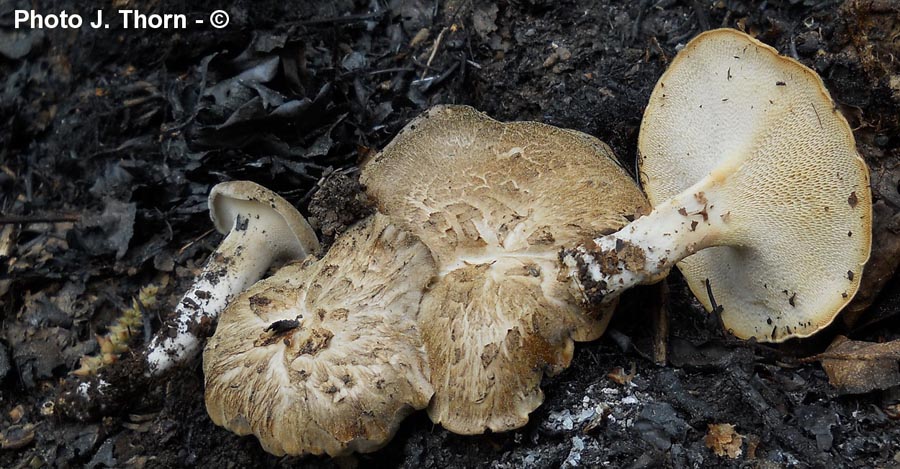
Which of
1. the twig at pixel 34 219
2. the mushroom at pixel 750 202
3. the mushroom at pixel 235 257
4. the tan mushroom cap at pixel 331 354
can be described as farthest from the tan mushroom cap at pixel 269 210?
the mushroom at pixel 750 202

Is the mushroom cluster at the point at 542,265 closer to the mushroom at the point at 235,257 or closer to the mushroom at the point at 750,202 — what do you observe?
the mushroom at the point at 750,202

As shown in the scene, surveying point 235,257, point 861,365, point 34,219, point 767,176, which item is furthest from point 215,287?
point 861,365

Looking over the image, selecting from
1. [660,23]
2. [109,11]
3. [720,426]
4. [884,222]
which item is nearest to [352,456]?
[720,426]

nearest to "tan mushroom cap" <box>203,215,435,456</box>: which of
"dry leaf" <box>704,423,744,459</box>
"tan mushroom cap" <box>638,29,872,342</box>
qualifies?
"dry leaf" <box>704,423,744,459</box>

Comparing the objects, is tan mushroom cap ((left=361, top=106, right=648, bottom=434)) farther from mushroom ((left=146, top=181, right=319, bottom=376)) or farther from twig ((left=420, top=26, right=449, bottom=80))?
twig ((left=420, top=26, right=449, bottom=80))

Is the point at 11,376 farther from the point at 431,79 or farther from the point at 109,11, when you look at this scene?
the point at 431,79

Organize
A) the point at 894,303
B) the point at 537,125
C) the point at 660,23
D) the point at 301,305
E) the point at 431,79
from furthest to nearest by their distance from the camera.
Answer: the point at 431,79 < the point at 660,23 < the point at 537,125 < the point at 301,305 < the point at 894,303
